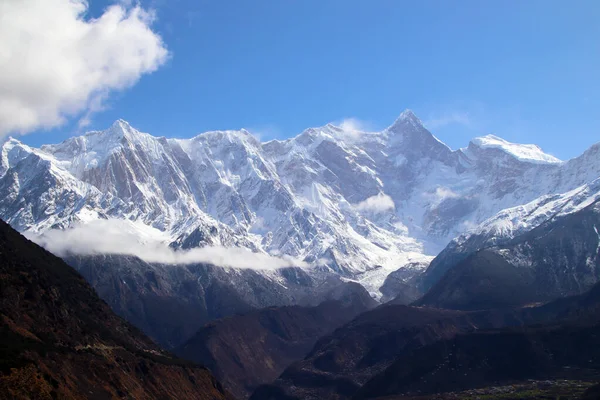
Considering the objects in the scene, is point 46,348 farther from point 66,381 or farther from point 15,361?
point 15,361

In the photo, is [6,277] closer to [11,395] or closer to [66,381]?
[66,381]

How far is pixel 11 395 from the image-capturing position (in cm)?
14338

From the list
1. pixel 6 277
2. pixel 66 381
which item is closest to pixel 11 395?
pixel 66 381

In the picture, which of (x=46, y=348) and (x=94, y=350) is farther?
(x=94, y=350)

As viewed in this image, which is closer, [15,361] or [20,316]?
[15,361]

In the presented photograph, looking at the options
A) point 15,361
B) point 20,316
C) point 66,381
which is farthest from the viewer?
point 20,316

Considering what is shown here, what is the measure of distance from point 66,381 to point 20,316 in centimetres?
2634

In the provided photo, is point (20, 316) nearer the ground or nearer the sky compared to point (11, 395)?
nearer the sky

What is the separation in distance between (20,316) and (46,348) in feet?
59.3

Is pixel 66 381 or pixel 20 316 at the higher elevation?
pixel 20 316

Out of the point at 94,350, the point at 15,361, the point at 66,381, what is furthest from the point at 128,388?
the point at 15,361

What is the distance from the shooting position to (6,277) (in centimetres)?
19600

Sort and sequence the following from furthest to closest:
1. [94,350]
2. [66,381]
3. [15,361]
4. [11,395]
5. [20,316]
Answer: [94,350], [20,316], [66,381], [15,361], [11,395]

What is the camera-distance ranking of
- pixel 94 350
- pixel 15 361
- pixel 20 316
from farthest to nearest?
pixel 94 350 < pixel 20 316 < pixel 15 361
